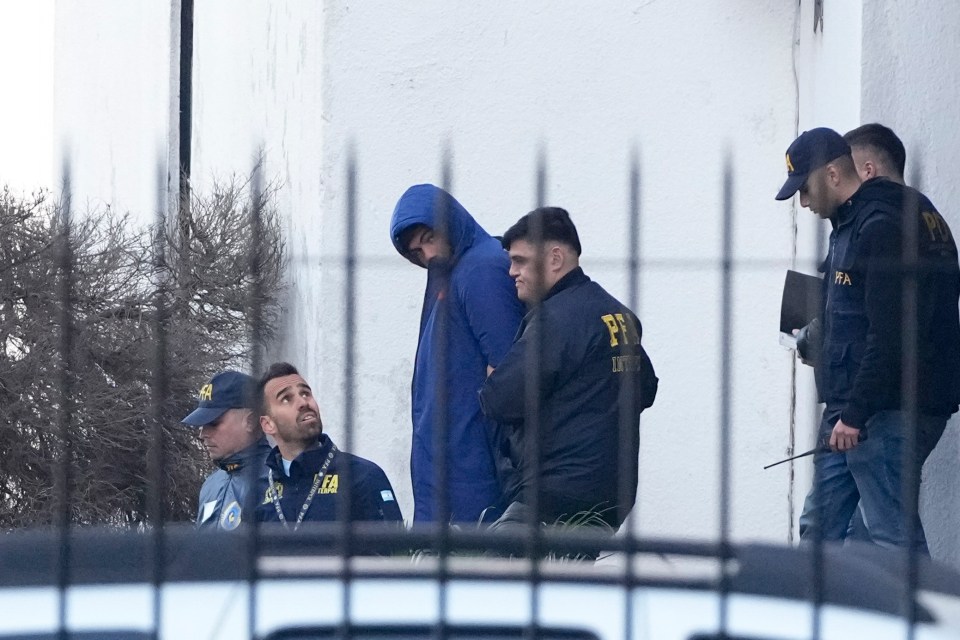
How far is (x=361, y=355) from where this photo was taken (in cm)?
712

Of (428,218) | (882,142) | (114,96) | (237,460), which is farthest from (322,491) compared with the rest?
(114,96)

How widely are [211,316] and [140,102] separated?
4044 mm

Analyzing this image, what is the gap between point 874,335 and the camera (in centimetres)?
455

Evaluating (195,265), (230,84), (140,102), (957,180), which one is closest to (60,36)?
(140,102)

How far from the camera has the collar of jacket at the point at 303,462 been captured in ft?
15.9

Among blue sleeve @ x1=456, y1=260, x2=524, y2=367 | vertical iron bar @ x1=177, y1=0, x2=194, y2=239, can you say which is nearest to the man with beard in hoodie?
blue sleeve @ x1=456, y1=260, x2=524, y2=367

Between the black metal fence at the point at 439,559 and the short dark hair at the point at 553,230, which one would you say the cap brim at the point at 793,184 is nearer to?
the short dark hair at the point at 553,230

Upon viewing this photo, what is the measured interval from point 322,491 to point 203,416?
70 cm

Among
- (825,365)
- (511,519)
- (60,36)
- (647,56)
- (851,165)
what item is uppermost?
(60,36)

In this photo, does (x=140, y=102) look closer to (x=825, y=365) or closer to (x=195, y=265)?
(x=195, y=265)

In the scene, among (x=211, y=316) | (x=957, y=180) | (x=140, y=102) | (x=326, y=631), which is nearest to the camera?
(x=326, y=631)

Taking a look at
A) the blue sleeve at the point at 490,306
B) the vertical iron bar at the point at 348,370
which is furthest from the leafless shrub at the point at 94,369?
the vertical iron bar at the point at 348,370

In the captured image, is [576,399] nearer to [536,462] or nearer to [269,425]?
[269,425]

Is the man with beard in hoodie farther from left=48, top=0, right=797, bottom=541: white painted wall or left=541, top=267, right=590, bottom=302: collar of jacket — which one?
left=48, top=0, right=797, bottom=541: white painted wall
